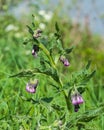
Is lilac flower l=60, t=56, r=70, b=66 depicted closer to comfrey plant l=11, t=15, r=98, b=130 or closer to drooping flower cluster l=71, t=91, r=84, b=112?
comfrey plant l=11, t=15, r=98, b=130

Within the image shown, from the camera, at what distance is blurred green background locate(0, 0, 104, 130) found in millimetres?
3736

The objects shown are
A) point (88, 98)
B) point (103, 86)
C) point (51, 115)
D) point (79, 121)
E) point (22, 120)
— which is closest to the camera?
point (79, 121)

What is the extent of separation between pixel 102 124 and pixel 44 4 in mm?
4947

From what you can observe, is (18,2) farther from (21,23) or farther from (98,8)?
(98,8)

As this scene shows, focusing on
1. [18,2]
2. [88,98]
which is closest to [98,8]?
[18,2]

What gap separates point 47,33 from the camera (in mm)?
6988

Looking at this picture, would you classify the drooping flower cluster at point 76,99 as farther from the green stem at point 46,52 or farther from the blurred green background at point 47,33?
the blurred green background at point 47,33

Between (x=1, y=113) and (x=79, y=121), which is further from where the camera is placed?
(x=1, y=113)

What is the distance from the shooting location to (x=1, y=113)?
3121 millimetres

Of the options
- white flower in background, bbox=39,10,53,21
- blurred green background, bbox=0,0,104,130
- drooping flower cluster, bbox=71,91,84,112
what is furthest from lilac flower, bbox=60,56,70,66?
white flower in background, bbox=39,10,53,21

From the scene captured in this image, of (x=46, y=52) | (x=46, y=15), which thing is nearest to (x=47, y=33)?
(x=46, y=15)

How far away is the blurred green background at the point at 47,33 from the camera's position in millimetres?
3736

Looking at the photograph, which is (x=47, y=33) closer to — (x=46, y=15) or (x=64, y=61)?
(x=46, y=15)

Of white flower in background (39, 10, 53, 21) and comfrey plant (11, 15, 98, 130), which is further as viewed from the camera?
white flower in background (39, 10, 53, 21)
